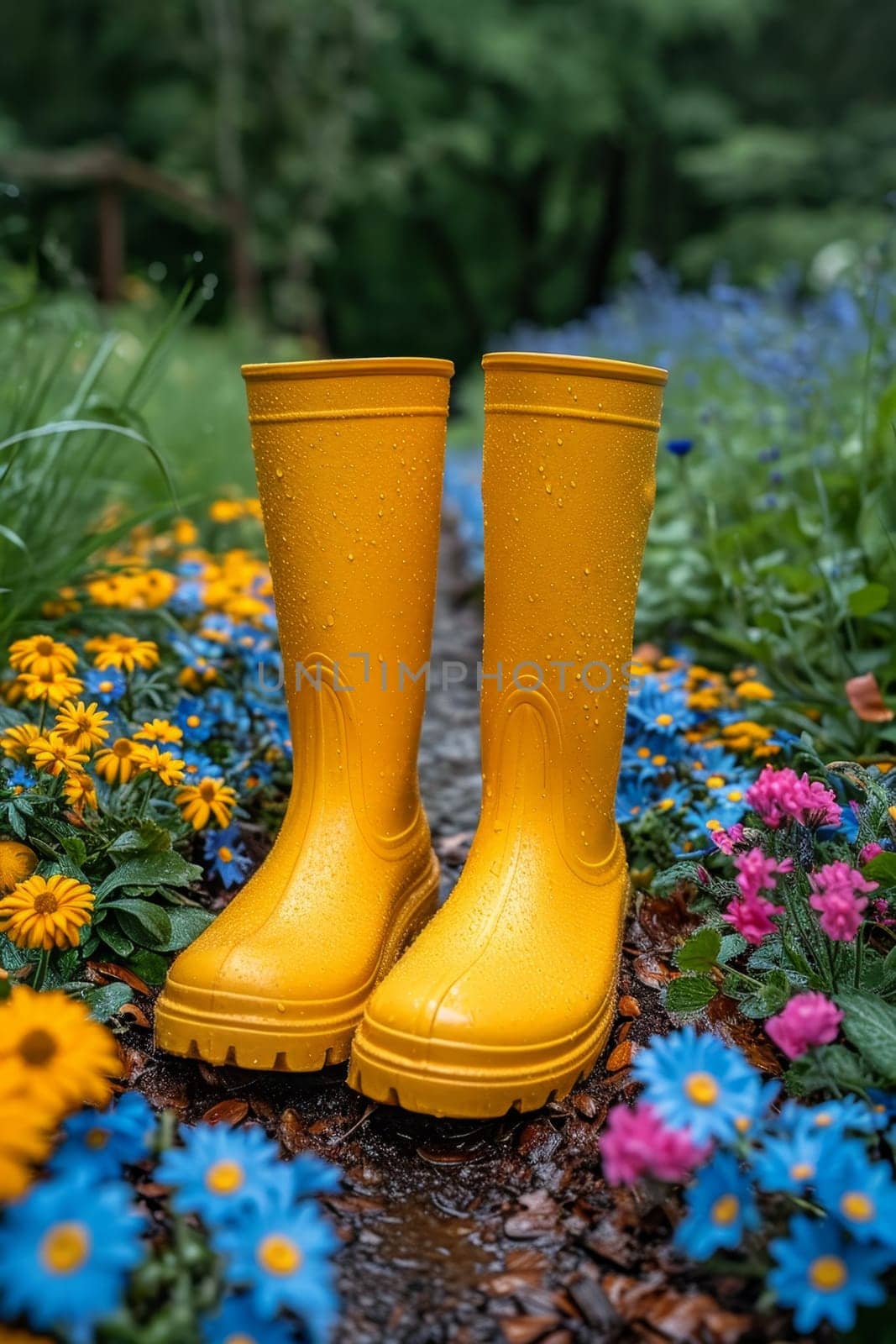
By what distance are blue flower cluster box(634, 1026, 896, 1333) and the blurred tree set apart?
7785 mm

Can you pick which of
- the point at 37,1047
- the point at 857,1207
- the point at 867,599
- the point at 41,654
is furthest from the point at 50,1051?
the point at 867,599

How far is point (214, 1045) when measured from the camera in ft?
3.30

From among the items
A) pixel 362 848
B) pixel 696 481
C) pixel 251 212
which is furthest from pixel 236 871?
pixel 251 212

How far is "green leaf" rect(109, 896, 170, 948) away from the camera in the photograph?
3.81 ft

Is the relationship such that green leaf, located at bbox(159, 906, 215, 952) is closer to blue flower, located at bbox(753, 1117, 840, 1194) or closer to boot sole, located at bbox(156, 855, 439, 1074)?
boot sole, located at bbox(156, 855, 439, 1074)

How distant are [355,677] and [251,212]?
7.80 m

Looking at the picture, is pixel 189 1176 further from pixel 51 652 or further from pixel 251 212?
pixel 251 212

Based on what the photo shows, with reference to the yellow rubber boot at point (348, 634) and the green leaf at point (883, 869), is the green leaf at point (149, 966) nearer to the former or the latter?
the yellow rubber boot at point (348, 634)

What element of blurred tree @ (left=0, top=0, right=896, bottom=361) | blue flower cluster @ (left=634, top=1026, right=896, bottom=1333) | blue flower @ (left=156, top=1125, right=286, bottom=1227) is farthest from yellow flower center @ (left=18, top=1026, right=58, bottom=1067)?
blurred tree @ (left=0, top=0, right=896, bottom=361)

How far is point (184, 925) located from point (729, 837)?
1.94 ft

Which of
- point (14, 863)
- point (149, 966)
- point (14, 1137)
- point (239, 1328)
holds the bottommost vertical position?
point (149, 966)

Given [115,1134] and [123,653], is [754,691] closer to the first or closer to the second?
[123,653]

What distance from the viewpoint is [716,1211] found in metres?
0.72

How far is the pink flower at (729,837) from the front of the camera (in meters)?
1.08
